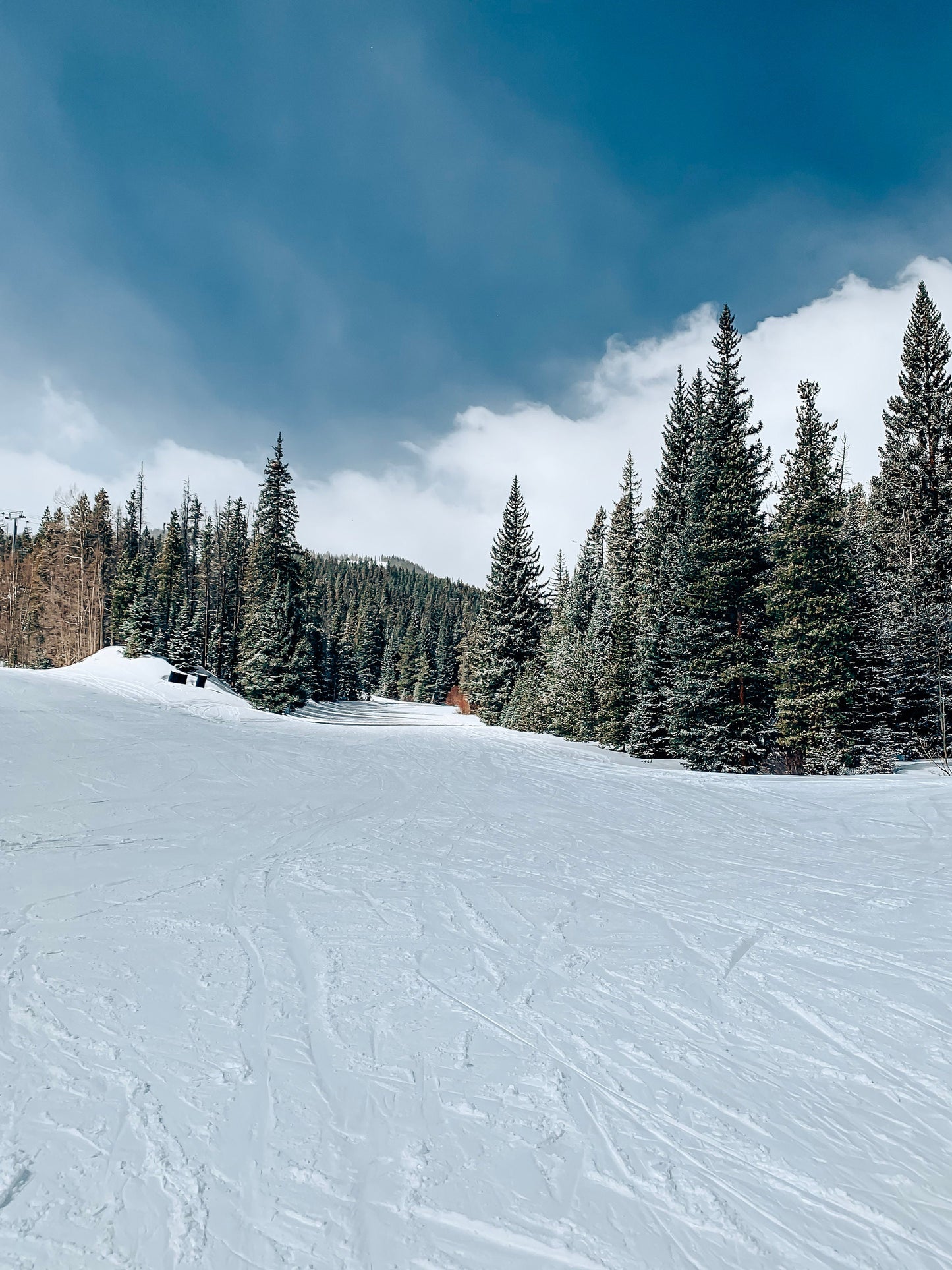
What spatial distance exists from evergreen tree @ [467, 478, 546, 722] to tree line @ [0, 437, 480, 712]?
1058cm

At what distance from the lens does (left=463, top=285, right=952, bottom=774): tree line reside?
18.1 metres

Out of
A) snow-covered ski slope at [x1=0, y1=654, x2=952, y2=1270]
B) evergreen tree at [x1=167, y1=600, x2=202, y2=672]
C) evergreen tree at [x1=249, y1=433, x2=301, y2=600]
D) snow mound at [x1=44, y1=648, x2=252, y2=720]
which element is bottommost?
snow-covered ski slope at [x1=0, y1=654, x2=952, y2=1270]

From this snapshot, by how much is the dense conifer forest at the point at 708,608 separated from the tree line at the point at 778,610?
77 millimetres

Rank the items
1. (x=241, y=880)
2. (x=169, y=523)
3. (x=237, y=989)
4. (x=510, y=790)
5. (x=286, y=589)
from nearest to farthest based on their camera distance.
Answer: (x=237, y=989) < (x=241, y=880) < (x=510, y=790) < (x=286, y=589) < (x=169, y=523)

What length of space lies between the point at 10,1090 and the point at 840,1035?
385 centimetres

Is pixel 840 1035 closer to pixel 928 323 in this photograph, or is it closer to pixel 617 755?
pixel 617 755

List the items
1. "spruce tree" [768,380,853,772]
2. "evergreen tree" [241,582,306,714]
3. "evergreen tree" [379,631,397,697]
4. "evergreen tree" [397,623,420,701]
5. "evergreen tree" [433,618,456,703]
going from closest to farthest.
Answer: "spruce tree" [768,380,853,772], "evergreen tree" [241,582,306,714], "evergreen tree" [397,623,420,701], "evergreen tree" [433,618,456,703], "evergreen tree" [379,631,397,697]

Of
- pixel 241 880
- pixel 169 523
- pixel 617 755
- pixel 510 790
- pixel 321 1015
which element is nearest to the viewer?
pixel 321 1015

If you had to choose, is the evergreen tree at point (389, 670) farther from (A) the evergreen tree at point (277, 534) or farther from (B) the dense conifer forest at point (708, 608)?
(A) the evergreen tree at point (277, 534)

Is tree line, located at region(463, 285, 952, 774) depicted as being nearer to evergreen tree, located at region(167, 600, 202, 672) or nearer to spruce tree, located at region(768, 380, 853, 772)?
spruce tree, located at region(768, 380, 853, 772)

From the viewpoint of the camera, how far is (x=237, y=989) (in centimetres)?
329

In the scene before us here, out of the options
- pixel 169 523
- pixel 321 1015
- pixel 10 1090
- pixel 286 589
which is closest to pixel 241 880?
pixel 321 1015

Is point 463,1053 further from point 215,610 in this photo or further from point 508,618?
point 215,610

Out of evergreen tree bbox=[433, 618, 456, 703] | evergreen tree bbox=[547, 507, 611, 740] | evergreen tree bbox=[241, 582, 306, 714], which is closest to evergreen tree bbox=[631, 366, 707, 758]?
evergreen tree bbox=[547, 507, 611, 740]
